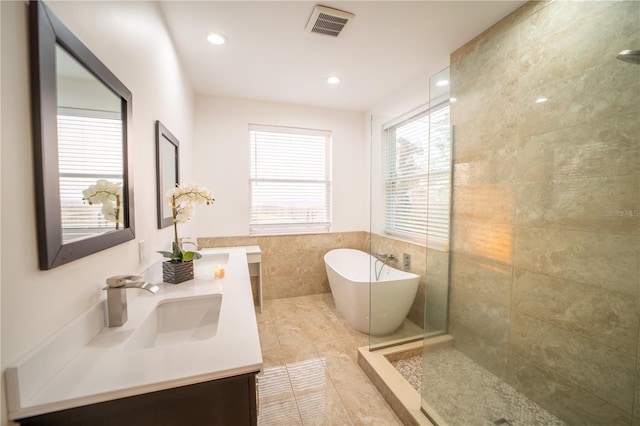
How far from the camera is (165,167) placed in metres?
1.82

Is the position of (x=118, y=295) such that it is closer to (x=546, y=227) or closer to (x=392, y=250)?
(x=546, y=227)

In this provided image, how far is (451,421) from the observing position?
1461 mm

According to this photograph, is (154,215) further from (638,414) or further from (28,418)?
(638,414)

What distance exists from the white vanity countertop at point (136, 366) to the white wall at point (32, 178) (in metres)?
0.11

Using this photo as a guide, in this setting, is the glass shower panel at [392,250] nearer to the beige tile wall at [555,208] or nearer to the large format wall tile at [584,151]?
the beige tile wall at [555,208]

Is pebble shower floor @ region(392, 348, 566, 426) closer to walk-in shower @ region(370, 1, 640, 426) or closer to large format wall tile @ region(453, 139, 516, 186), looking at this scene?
walk-in shower @ region(370, 1, 640, 426)

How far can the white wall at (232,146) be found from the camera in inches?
122

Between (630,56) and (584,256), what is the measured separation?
102cm

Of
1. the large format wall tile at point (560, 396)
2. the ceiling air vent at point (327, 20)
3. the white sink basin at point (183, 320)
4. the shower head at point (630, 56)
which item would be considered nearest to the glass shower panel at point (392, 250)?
the large format wall tile at point (560, 396)

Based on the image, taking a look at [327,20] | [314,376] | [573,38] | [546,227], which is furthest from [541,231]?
[327,20]

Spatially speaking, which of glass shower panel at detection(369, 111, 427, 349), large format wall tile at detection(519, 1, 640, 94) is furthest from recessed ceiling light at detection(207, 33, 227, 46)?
large format wall tile at detection(519, 1, 640, 94)

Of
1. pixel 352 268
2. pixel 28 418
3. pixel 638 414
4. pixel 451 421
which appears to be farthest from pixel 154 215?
pixel 638 414

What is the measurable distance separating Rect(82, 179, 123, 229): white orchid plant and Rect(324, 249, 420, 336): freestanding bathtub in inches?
76.8

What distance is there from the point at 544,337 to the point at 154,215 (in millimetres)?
2587
